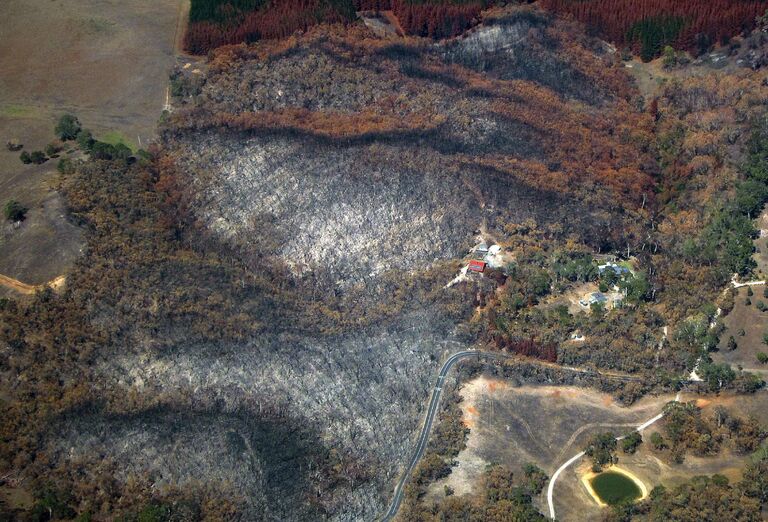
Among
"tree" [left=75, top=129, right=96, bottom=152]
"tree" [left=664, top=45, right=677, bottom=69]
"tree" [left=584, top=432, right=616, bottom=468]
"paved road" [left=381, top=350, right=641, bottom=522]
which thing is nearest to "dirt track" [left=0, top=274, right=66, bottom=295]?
"tree" [left=75, top=129, right=96, bottom=152]

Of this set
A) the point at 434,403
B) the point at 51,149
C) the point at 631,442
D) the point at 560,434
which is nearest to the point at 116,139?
the point at 51,149

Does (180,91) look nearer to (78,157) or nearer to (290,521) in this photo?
(78,157)

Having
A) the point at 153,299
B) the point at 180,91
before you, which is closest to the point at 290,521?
the point at 153,299

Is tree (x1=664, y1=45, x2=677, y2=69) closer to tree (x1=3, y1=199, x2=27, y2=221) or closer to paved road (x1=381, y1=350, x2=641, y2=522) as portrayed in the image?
paved road (x1=381, y1=350, x2=641, y2=522)

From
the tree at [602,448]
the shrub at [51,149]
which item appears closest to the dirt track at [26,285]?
the shrub at [51,149]

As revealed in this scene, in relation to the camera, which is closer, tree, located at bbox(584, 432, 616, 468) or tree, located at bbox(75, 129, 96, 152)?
tree, located at bbox(584, 432, 616, 468)

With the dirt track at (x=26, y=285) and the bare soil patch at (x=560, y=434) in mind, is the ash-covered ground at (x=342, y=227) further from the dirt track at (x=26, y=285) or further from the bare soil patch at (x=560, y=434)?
the dirt track at (x=26, y=285)
